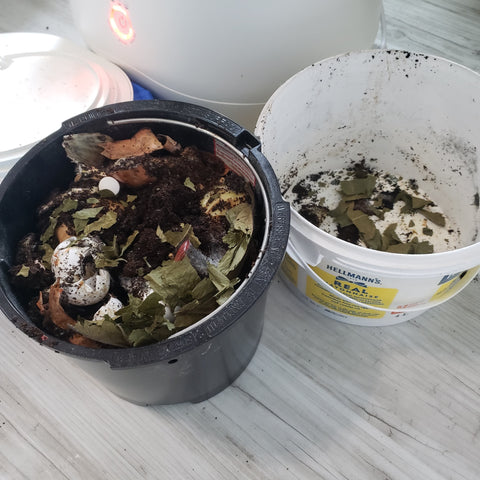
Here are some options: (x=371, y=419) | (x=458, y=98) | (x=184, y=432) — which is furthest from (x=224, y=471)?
(x=458, y=98)

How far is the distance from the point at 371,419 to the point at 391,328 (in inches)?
6.0

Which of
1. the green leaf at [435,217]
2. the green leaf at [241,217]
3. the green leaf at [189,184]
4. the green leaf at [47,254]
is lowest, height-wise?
the green leaf at [435,217]

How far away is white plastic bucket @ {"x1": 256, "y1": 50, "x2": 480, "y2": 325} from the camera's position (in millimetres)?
560

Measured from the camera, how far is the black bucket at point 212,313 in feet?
1.44

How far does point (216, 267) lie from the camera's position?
545 mm

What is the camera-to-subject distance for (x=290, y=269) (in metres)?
0.70

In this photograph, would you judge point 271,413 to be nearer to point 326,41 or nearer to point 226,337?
point 226,337

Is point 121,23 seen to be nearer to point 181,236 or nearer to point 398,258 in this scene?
point 181,236

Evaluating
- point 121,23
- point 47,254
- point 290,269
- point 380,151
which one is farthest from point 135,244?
point 380,151

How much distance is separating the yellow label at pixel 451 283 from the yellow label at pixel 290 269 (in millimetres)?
197

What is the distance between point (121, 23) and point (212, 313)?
54cm

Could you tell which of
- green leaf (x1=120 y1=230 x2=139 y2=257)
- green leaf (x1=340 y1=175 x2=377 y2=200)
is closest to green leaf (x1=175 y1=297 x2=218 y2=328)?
green leaf (x1=120 y1=230 x2=139 y2=257)

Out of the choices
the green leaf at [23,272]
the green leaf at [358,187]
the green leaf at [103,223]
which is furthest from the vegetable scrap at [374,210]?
the green leaf at [23,272]

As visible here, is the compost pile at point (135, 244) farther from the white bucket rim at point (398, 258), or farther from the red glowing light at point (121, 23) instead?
the red glowing light at point (121, 23)
